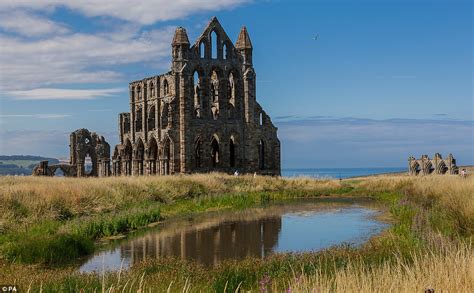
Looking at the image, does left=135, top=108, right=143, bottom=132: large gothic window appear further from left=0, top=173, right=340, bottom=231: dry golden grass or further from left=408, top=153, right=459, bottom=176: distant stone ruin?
left=408, top=153, right=459, bottom=176: distant stone ruin

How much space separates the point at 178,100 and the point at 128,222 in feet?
105

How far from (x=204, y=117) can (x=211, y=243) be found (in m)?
35.8

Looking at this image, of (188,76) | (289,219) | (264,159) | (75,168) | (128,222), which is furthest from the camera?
(75,168)

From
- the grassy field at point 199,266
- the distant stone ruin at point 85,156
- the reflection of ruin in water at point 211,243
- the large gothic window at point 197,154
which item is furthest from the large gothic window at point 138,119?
the reflection of ruin in water at point 211,243

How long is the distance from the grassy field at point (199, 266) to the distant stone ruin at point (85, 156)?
77.9 ft

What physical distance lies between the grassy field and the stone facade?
46.4 feet

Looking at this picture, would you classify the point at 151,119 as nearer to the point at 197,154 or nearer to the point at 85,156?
the point at 197,154

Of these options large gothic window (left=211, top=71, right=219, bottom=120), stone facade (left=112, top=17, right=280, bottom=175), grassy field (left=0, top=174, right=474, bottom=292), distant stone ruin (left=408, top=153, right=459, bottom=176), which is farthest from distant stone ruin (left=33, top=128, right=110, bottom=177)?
distant stone ruin (left=408, top=153, right=459, bottom=176)

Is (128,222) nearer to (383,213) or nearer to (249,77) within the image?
(383,213)

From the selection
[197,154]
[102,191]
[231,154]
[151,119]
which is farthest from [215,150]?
[102,191]

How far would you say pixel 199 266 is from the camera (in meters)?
14.0

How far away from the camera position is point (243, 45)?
188ft

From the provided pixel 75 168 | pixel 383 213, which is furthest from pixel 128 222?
pixel 75 168

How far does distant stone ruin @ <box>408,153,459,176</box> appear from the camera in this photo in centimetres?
5743
